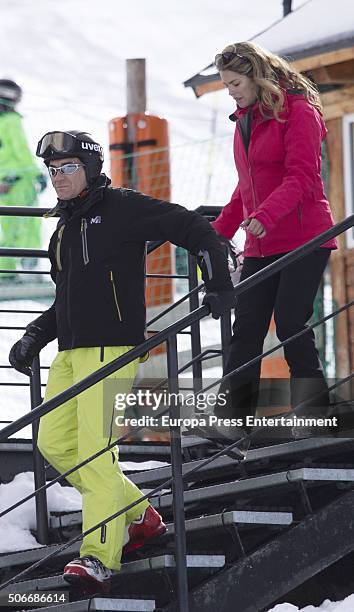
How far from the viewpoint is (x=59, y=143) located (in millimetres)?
4469

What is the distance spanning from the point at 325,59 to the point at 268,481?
14.6ft

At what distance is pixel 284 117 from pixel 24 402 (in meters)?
6.45

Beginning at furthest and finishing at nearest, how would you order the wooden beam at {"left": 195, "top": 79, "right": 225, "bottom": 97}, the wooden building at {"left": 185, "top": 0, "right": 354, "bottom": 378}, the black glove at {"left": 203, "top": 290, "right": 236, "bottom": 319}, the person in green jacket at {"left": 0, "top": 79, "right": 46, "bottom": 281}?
the person in green jacket at {"left": 0, "top": 79, "right": 46, "bottom": 281}, the wooden beam at {"left": 195, "top": 79, "right": 225, "bottom": 97}, the wooden building at {"left": 185, "top": 0, "right": 354, "bottom": 378}, the black glove at {"left": 203, "top": 290, "right": 236, "bottom": 319}

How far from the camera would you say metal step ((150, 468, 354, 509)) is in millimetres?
4500

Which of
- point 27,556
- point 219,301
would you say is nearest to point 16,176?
point 27,556

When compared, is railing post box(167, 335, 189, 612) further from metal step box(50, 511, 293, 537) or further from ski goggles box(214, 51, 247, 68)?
ski goggles box(214, 51, 247, 68)

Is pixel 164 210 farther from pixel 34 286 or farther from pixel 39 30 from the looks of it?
pixel 39 30

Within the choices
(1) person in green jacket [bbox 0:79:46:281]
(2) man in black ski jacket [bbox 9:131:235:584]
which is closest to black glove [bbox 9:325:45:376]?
(2) man in black ski jacket [bbox 9:131:235:584]

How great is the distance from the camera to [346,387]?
6262 millimetres

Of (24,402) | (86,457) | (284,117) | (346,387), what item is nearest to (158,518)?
(86,457)

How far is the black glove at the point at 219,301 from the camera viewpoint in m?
4.18

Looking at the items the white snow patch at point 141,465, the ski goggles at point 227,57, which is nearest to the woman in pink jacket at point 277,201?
the ski goggles at point 227,57

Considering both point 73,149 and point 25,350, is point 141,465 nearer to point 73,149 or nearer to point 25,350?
point 25,350

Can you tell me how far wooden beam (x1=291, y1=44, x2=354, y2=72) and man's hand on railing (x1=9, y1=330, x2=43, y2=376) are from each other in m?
4.13
